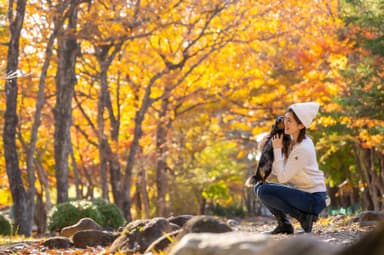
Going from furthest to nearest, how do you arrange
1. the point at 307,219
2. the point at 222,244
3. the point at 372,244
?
the point at 307,219
the point at 222,244
the point at 372,244

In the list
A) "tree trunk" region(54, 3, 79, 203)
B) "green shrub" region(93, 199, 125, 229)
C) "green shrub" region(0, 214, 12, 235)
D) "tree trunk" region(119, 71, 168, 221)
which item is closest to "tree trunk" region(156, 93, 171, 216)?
"tree trunk" region(119, 71, 168, 221)

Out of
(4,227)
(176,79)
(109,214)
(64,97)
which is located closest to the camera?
(109,214)

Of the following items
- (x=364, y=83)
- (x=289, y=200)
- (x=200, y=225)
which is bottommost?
(x=200, y=225)

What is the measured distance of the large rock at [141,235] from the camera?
829 centimetres

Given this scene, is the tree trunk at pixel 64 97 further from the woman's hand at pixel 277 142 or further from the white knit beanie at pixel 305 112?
the white knit beanie at pixel 305 112

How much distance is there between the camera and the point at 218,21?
21922 millimetres

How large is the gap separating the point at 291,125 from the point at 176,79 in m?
16.0

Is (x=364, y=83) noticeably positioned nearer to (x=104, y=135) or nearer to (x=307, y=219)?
(x=104, y=135)

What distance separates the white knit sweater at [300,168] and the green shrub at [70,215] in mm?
8499

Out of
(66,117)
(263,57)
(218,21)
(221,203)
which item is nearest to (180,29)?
(218,21)

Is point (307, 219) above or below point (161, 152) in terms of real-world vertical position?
below

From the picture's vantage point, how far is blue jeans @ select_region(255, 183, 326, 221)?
298 inches

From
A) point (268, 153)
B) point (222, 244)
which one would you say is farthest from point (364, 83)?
point (222, 244)

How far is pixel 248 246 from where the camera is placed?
3762mm
